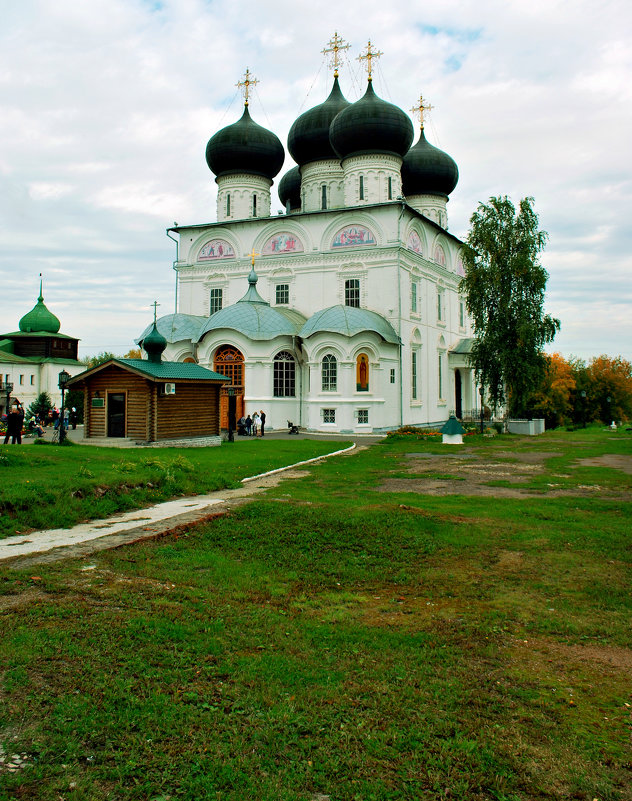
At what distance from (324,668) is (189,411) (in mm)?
16363

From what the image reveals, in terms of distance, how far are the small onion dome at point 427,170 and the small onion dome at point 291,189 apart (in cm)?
632

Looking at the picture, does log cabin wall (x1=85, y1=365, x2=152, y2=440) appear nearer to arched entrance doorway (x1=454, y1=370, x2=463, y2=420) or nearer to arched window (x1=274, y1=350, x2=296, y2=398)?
arched window (x1=274, y1=350, x2=296, y2=398)

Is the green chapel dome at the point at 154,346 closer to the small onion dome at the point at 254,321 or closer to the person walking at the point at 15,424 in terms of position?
the person walking at the point at 15,424

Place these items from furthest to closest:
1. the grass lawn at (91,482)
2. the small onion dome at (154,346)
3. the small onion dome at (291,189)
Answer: the small onion dome at (291,189) < the small onion dome at (154,346) < the grass lawn at (91,482)

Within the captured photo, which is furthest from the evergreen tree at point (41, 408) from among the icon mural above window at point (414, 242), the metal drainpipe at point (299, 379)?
the icon mural above window at point (414, 242)

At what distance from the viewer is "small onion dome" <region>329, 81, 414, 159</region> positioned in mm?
29438

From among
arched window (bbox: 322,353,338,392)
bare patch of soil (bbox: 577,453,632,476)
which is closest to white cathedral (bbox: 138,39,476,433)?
arched window (bbox: 322,353,338,392)

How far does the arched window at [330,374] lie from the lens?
89.7 feet

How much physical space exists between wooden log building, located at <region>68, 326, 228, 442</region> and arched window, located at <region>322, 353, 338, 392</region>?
783 centimetres

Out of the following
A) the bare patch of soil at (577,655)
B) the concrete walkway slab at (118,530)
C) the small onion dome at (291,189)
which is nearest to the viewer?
the bare patch of soil at (577,655)

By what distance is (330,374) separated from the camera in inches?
1083

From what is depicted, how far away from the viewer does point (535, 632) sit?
4.64 metres

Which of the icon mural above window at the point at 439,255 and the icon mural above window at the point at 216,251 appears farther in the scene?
the icon mural above window at the point at 439,255

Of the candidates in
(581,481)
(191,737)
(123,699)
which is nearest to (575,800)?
(191,737)
